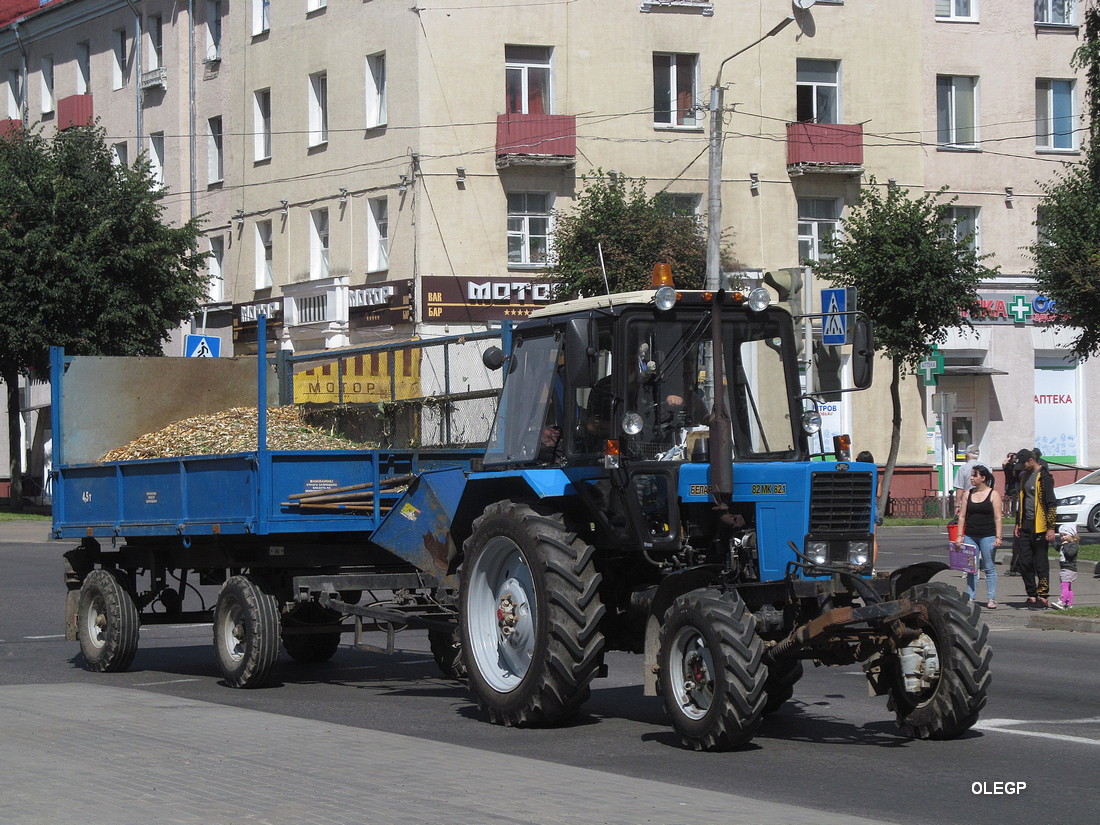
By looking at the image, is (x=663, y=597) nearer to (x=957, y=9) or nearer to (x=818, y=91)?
(x=818, y=91)

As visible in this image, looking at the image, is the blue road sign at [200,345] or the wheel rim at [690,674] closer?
the wheel rim at [690,674]

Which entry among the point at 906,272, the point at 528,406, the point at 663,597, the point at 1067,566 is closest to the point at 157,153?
the point at 906,272

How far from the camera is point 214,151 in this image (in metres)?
45.8

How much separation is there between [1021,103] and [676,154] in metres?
10.0

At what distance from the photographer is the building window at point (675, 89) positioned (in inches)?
1554

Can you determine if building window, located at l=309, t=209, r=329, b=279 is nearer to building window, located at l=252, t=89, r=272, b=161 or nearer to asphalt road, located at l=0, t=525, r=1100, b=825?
building window, located at l=252, t=89, r=272, b=161

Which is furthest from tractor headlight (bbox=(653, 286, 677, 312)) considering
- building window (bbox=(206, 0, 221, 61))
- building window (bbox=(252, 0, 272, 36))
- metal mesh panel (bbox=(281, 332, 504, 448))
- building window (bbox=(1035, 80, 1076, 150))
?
building window (bbox=(206, 0, 221, 61))

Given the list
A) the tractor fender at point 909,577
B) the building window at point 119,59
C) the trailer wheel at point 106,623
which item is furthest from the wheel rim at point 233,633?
the building window at point 119,59

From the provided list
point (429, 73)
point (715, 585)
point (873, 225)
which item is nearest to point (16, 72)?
point (429, 73)

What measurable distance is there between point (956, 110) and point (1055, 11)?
4.11 metres

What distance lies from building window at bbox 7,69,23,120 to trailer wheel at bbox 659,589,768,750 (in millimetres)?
50303

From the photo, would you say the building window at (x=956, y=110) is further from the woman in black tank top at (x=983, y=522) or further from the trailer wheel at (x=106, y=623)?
the trailer wheel at (x=106, y=623)

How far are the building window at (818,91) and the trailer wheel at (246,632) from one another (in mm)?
30366

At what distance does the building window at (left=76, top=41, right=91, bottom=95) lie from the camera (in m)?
51.3
